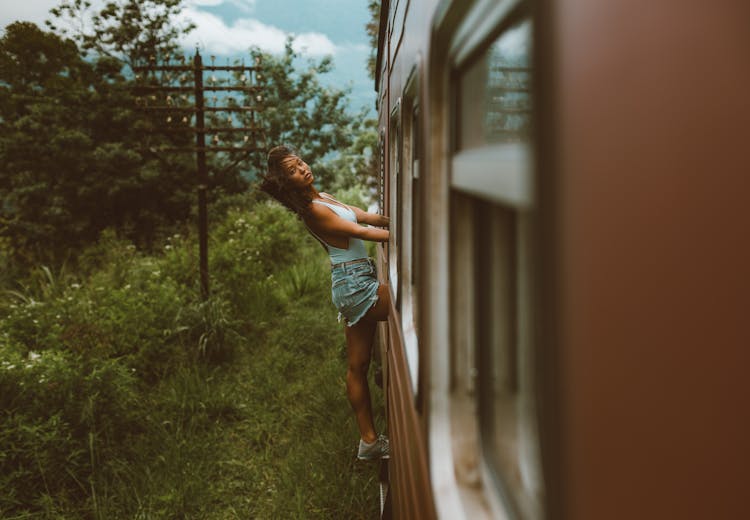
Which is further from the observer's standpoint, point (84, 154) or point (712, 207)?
point (84, 154)

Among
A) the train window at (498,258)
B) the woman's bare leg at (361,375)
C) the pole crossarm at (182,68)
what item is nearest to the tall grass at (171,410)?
the woman's bare leg at (361,375)

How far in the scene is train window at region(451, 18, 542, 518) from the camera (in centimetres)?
70

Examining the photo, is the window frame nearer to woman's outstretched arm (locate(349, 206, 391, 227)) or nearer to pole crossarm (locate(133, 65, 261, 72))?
woman's outstretched arm (locate(349, 206, 391, 227))

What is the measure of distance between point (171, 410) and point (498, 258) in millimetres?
4313

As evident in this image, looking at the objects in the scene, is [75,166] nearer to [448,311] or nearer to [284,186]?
[284,186]

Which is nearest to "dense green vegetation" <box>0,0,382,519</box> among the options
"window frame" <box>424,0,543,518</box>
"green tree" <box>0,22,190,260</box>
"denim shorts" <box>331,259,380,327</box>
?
"denim shorts" <box>331,259,380,327</box>

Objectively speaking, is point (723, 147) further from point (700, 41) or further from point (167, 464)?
point (167, 464)

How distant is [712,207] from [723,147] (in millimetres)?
56

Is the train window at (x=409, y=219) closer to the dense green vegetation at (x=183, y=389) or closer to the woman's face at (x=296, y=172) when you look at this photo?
the woman's face at (x=296, y=172)

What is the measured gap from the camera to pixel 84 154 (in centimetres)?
1686

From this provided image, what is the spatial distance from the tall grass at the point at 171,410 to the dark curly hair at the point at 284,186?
5.55ft

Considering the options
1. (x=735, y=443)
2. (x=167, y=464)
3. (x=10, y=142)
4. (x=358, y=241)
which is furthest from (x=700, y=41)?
(x=10, y=142)

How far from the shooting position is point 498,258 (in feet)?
3.14

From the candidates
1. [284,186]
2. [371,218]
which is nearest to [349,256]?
[371,218]
